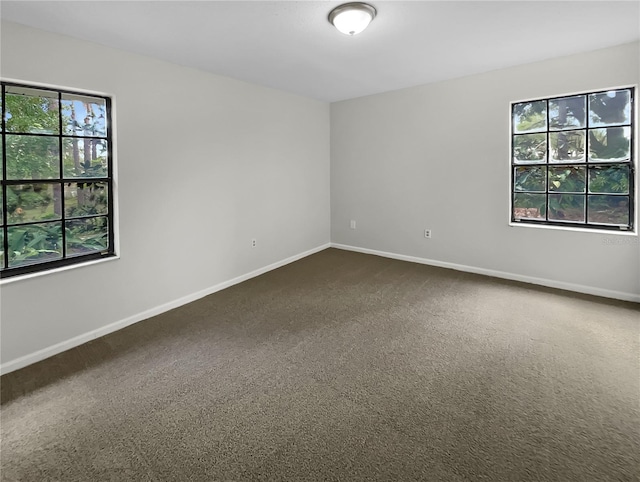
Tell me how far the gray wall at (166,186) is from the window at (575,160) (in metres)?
2.95

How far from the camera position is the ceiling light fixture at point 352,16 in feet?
7.94

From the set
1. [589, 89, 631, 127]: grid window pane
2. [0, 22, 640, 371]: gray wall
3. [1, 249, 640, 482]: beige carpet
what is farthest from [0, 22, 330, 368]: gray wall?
[589, 89, 631, 127]: grid window pane

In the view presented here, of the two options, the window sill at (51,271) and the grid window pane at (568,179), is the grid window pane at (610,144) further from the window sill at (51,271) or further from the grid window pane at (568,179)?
the window sill at (51,271)

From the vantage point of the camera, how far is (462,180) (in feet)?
15.0

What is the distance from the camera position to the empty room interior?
185cm

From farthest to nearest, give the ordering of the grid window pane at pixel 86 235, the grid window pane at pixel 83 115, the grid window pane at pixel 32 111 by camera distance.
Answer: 1. the grid window pane at pixel 86 235
2. the grid window pane at pixel 83 115
3. the grid window pane at pixel 32 111

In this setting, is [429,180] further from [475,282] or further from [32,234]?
[32,234]

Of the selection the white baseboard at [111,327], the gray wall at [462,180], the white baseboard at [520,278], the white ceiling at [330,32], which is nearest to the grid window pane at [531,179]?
the gray wall at [462,180]

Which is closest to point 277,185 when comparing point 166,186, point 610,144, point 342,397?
point 166,186

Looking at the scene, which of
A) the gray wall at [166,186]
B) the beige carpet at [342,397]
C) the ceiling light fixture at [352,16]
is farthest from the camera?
the gray wall at [166,186]

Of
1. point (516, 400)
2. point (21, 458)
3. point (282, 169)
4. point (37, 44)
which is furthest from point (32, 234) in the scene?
point (516, 400)

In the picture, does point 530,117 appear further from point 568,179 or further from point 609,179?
point 609,179

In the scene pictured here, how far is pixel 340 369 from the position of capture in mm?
2477

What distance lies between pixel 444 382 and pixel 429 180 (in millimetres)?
3178
